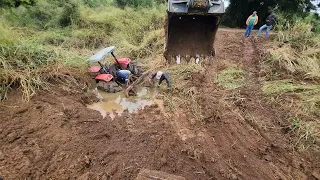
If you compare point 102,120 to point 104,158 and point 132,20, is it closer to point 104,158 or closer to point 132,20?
point 104,158

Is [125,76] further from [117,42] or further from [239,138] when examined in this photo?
[239,138]

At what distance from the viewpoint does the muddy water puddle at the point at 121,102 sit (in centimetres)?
659

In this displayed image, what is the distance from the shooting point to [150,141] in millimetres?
5316

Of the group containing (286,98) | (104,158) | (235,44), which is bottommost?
(104,158)

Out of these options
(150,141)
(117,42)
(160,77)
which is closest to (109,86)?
(160,77)

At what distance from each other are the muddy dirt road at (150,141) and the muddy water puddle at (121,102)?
30 cm

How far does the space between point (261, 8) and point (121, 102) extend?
9054 mm

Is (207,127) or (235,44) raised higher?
(235,44)

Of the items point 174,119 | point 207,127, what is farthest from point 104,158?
point 207,127

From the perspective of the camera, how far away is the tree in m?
10.9

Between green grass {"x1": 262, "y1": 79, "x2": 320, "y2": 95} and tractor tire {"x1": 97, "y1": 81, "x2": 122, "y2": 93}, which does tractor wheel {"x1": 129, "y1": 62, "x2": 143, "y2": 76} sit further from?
green grass {"x1": 262, "y1": 79, "x2": 320, "y2": 95}

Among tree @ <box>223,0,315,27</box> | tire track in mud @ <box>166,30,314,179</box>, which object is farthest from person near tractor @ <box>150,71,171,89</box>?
tree @ <box>223,0,315,27</box>

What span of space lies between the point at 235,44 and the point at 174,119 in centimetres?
509

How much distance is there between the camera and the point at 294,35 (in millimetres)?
9211
